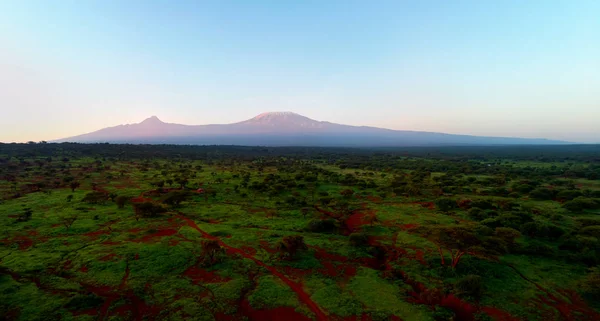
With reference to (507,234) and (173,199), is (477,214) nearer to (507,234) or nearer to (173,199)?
(507,234)

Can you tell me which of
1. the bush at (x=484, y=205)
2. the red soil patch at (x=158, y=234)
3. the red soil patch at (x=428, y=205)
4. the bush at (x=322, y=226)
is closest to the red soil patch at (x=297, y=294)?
the red soil patch at (x=158, y=234)

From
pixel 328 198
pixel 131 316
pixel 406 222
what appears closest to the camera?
pixel 131 316

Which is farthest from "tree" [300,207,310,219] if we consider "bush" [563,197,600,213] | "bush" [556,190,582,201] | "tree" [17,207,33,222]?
"bush" [556,190,582,201]

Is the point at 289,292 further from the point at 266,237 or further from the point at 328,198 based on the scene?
the point at 328,198

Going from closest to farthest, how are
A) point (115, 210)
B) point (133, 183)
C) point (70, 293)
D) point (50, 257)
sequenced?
point (70, 293), point (50, 257), point (115, 210), point (133, 183)

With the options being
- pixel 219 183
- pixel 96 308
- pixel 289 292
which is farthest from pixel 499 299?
pixel 219 183

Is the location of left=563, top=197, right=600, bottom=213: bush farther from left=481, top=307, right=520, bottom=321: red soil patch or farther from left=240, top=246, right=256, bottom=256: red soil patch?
left=240, top=246, right=256, bottom=256: red soil patch

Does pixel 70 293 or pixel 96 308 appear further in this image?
pixel 70 293
